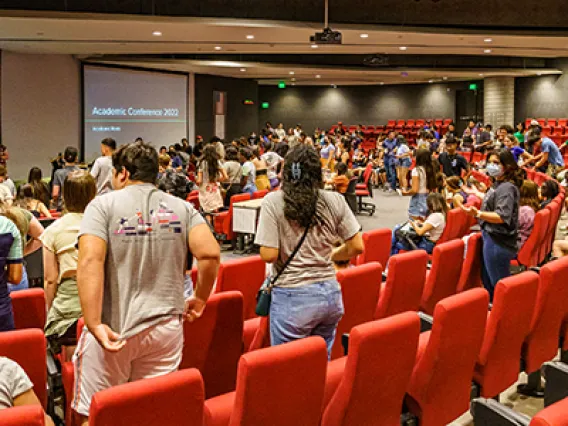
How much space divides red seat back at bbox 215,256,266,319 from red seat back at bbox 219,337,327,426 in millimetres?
1747

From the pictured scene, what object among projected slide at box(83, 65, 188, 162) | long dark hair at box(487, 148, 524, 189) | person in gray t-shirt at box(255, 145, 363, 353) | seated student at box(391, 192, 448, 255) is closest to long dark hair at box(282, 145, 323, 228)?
person in gray t-shirt at box(255, 145, 363, 353)

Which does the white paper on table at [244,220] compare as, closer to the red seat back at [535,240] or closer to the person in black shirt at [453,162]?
the red seat back at [535,240]

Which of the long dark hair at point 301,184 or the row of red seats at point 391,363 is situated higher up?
the long dark hair at point 301,184

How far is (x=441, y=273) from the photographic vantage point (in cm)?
431

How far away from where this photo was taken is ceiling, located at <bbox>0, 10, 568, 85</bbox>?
10.5 metres

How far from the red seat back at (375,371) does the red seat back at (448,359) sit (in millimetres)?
183

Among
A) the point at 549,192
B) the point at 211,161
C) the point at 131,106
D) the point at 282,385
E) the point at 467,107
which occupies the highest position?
the point at 467,107

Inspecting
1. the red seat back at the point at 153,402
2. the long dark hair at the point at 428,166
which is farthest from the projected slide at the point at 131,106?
the red seat back at the point at 153,402

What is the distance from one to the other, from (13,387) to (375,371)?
128 cm

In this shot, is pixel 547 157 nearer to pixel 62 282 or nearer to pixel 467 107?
pixel 62 282

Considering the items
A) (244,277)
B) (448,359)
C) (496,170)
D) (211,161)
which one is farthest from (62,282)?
(211,161)

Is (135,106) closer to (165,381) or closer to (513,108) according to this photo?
(513,108)

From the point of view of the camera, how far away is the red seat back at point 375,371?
90.6 inches

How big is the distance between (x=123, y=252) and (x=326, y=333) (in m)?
1.05
